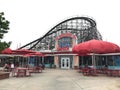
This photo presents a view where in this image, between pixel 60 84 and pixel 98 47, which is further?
pixel 98 47

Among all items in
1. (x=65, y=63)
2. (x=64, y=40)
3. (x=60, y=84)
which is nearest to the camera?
(x=60, y=84)

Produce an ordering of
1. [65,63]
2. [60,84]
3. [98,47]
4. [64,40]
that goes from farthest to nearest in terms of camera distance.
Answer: [64,40] < [65,63] < [98,47] < [60,84]

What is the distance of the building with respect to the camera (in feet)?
152

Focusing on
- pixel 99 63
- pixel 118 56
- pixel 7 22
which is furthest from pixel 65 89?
pixel 99 63

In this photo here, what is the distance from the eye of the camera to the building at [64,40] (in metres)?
46.3

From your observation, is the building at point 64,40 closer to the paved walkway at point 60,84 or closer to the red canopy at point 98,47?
the red canopy at point 98,47

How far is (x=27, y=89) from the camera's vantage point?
1320 centimetres

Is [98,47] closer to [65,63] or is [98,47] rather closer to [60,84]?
[60,84]

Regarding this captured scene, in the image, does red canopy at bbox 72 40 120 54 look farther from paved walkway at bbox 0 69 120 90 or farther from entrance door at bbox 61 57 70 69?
entrance door at bbox 61 57 70 69

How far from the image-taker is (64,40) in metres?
48.9

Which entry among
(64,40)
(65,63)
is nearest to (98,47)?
(65,63)

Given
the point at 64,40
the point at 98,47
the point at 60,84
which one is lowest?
the point at 60,84

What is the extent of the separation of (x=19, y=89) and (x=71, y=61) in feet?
109

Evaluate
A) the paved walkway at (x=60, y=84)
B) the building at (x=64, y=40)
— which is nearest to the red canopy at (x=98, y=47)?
the paved walkway at (x=60, y=84)
